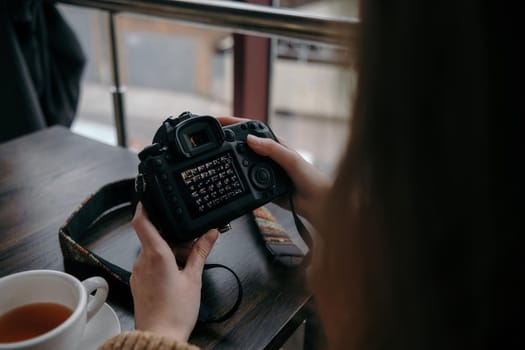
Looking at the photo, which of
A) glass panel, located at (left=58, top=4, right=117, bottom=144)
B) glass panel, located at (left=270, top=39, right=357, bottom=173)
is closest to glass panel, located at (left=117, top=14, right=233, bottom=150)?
glass panel, located at (left=58, top=4, right=117, bottom=144)

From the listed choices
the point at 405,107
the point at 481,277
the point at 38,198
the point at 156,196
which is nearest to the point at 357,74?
the point at 405,107

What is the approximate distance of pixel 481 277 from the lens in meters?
0.32

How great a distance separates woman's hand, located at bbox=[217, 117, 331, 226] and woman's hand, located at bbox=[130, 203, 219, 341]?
0.48 ft

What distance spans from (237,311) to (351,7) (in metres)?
0.34

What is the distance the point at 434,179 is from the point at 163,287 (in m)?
0.31

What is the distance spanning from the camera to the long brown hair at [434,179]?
0.29 m

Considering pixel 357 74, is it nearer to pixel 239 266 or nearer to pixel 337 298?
pixel 337 298

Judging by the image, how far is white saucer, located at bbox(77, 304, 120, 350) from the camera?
52cm

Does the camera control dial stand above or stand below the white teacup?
above

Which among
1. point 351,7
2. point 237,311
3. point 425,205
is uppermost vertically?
point 351,7

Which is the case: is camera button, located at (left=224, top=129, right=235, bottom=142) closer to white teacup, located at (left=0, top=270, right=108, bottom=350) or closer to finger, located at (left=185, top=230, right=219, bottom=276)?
finger, located at (left=185, top=230, right=219, bottom=276)

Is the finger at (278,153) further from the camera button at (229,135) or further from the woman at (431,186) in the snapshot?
the woman at (431,186)

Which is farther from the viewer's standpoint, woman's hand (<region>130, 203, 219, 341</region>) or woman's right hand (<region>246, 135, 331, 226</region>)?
woman's right hand (<region>246, 135, 331, 226</region>)

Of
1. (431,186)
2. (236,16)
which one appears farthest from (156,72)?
(431,186)
